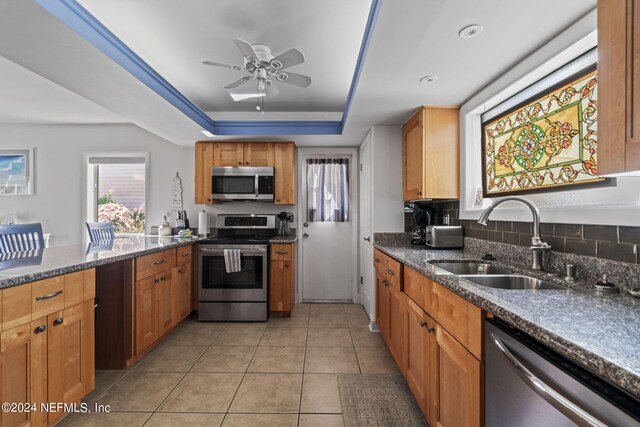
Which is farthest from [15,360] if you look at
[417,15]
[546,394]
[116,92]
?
[417,15]

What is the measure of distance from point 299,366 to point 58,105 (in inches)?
156

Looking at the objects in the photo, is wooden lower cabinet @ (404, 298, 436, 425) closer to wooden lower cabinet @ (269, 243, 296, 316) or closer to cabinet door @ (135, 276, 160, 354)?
wooden lower cabinet @ (269, 243, 296, 316)

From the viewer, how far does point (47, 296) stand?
142 cm

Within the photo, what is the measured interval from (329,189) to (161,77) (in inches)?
91.6

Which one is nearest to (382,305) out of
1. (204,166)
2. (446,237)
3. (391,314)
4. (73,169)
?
(391,314)

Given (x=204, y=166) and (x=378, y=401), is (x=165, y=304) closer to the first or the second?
(x=204, y=166)

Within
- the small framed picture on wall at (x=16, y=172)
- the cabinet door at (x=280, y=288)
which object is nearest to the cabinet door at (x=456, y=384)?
the cabinet door at (x=280, y=288)

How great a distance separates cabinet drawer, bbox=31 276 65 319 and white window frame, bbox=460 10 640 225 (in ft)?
8.35

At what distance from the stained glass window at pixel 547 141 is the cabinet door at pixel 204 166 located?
9.95ft

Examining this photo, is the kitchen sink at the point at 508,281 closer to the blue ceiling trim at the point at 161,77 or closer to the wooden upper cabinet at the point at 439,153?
the wooden upper cabinet at the point at 439,153

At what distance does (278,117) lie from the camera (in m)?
3.59

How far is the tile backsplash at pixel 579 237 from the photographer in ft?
3.68

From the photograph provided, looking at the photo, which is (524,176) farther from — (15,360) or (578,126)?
(15,360)

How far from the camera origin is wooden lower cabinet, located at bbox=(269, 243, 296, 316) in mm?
3314
